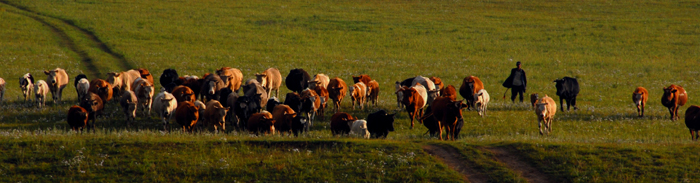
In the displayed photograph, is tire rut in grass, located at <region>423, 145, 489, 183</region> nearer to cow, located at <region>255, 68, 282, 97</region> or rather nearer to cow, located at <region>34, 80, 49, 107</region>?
cow, located at <region>255, 68, 282, 97</region>

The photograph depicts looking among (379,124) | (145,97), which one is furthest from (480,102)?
(145,97)

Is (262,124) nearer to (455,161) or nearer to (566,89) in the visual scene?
Answer: (455,161)

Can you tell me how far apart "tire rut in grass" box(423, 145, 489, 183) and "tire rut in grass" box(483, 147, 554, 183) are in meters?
0.95

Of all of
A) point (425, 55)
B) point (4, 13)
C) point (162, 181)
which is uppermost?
point (4, 13)

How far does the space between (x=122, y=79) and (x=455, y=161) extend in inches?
724

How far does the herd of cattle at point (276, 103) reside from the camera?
20.9 m

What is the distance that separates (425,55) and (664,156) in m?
34.9

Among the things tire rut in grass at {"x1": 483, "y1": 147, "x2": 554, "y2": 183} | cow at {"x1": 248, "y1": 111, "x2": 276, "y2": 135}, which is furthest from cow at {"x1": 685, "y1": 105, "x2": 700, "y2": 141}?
cow at {"x1": 248, "y1": 111, "x2": 276, "y2": 135}

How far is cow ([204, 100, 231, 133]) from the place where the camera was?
2194 cm

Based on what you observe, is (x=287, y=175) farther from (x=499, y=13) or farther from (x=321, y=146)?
(x=499, y=13)

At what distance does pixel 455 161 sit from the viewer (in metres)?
16.8

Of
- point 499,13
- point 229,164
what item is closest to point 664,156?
point 229,164

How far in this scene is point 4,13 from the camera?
62.4 m

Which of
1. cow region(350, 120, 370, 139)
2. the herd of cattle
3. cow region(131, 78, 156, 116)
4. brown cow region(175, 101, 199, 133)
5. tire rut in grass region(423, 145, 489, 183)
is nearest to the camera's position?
tire rut in grass region(423, 145, 489, 183)
